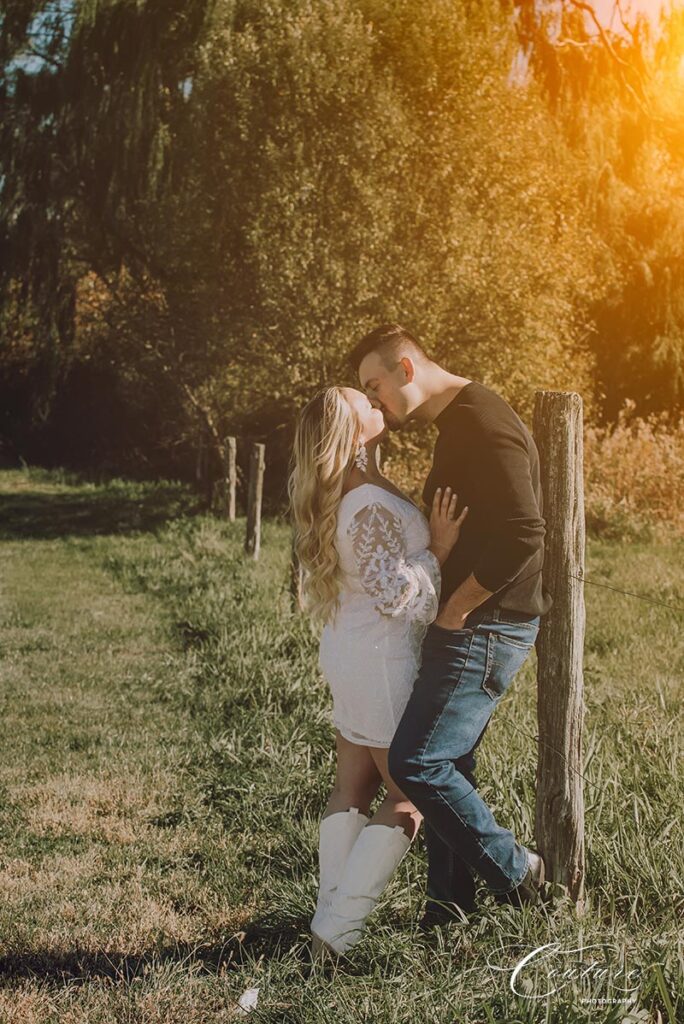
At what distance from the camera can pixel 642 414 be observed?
19547 mm

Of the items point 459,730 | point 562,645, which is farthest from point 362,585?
point 562,645

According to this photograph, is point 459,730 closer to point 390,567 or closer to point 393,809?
point 393,809

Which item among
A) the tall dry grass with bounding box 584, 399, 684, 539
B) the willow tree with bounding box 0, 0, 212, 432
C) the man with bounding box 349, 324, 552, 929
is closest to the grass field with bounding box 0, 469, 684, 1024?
the man with bounding box 349, 324, 552, 929

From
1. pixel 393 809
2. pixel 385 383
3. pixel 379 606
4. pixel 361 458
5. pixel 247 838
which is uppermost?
pixel 385 383

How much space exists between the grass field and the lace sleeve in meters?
1.06

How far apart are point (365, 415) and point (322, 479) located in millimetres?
287

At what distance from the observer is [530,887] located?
10.7ft

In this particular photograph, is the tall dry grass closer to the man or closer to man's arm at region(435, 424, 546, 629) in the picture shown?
the man

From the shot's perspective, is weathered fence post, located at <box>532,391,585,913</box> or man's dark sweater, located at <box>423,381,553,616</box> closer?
man's dark sweater, located at <box>423,381,553,616</box>

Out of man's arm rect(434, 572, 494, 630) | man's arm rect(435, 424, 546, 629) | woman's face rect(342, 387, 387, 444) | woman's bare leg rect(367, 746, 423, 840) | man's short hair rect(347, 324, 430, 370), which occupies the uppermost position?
man's short hair rect(347, 324, 430, 370)

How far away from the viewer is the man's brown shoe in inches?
→ 129

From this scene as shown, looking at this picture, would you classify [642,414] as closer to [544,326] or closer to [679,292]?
[679,292]

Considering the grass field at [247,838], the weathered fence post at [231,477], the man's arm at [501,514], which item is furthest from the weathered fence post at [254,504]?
the man's arm at [501,514]

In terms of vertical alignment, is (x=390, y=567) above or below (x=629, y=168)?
below
